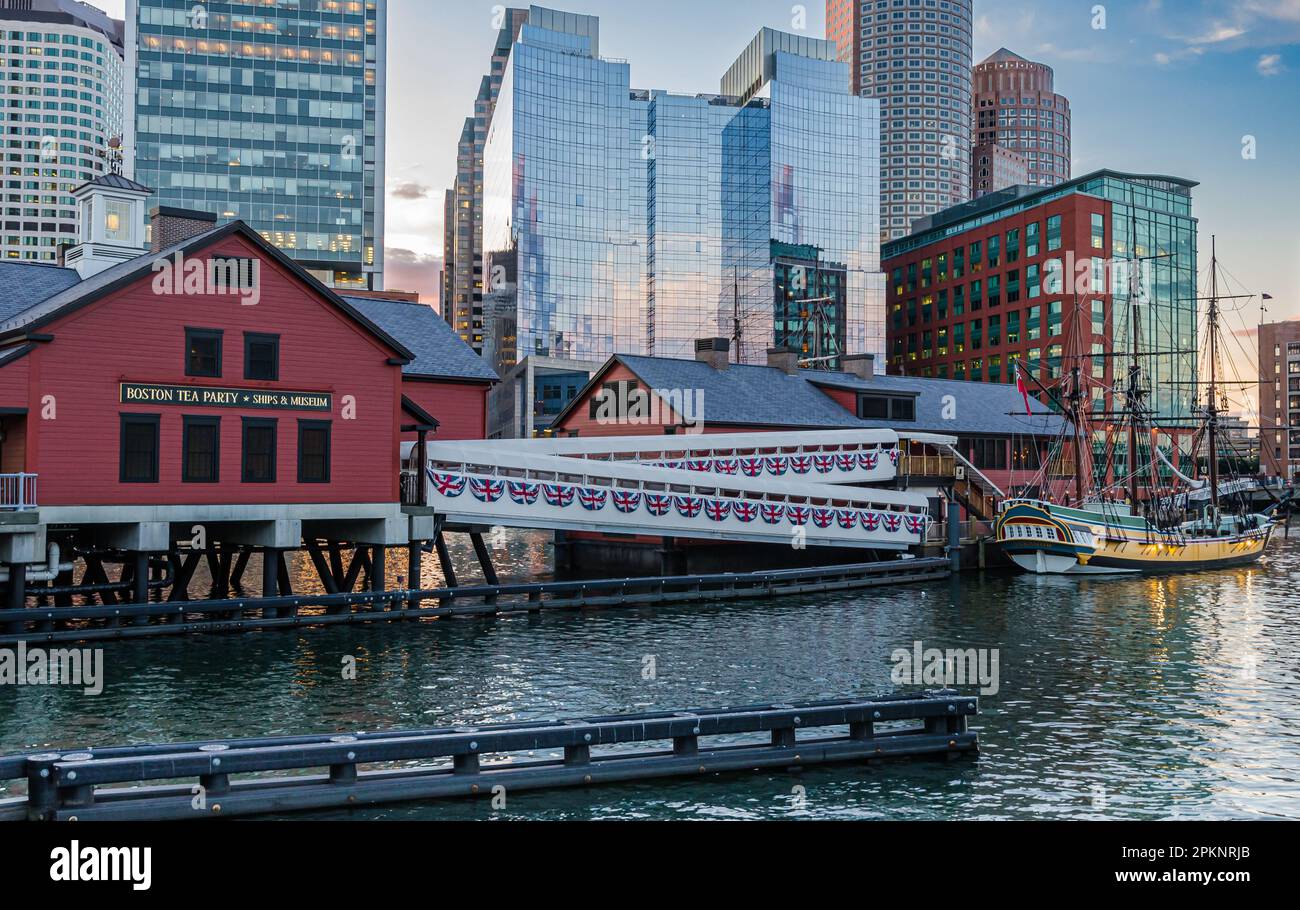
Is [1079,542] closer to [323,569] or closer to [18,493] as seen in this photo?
[323,569]

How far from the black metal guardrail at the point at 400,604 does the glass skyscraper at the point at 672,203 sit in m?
132

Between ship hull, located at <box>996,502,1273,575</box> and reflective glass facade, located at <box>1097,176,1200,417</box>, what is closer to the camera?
ship hull, located at <box>996,502,1273,575</box>

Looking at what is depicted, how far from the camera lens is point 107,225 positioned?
4216 centimetres

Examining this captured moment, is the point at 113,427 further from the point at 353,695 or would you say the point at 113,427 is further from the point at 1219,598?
the point at 1219,598

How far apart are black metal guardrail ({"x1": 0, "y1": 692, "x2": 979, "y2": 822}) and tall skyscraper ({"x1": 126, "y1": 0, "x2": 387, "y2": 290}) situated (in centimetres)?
13051

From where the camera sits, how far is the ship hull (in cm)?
5166

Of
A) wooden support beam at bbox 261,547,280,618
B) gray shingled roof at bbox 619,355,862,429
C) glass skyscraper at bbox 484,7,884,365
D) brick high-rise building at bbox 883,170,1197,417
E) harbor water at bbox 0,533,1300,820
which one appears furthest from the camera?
glass skyscraper at bbox 484,7,884,365

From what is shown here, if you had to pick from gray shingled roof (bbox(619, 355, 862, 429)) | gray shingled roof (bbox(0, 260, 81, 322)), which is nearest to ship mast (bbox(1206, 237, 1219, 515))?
gray shingled roof (bbox(619, 355, 862, 429))

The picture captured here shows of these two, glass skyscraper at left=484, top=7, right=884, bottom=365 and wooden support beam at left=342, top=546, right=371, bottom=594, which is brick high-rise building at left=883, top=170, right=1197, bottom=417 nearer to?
glass skyscraper at left=484, top=7, right=884, bottom=365

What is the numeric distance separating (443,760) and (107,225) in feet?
106

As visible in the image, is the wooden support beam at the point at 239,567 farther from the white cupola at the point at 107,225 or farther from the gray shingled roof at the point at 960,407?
the gray shingled roof at the point at 960,407

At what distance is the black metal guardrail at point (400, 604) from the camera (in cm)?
2961

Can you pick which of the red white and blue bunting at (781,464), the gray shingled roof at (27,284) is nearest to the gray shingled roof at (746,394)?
the red white and blue bunting at (781,464)
